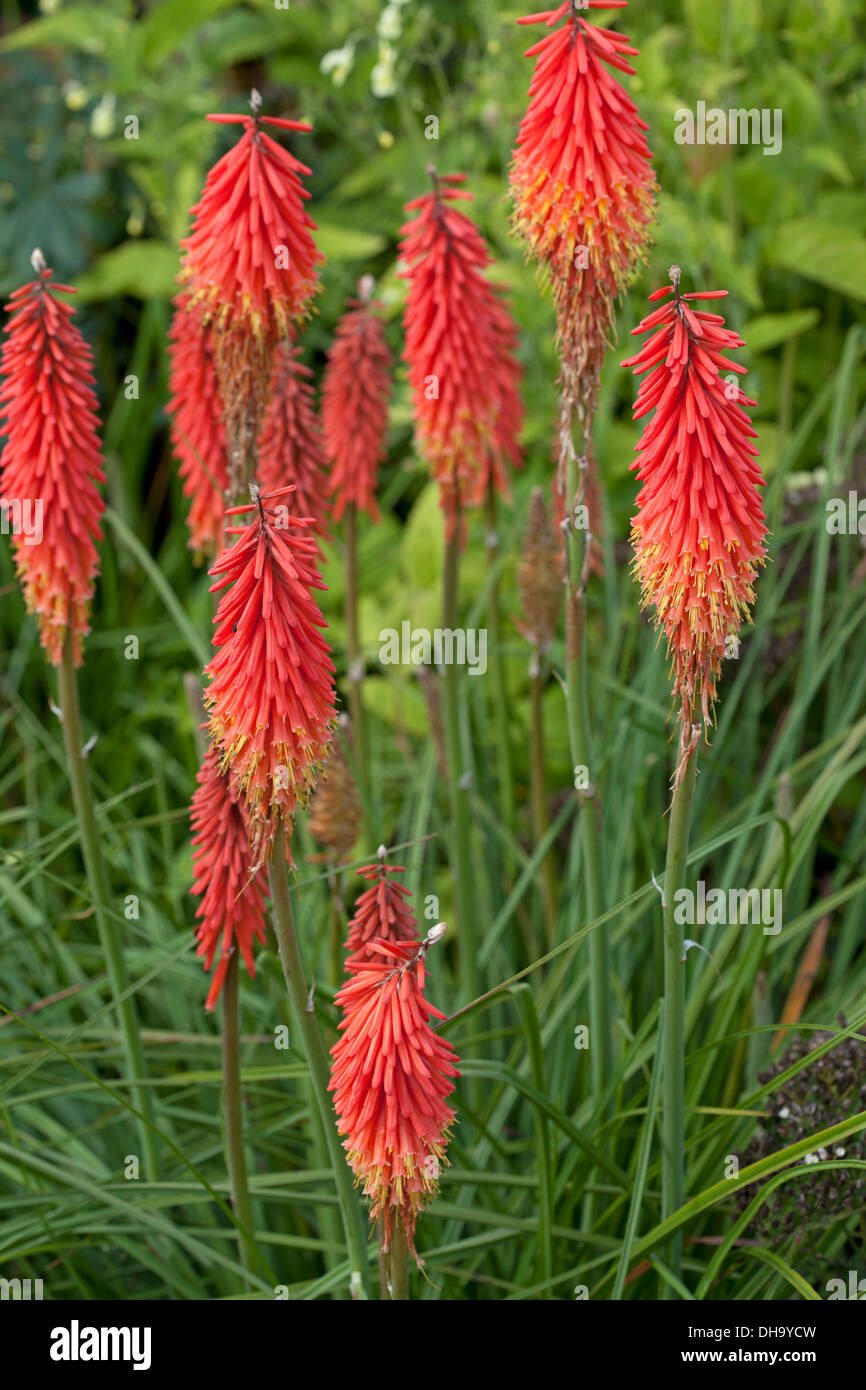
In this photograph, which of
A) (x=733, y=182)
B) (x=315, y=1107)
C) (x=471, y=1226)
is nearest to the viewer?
(x=315, y=1107)

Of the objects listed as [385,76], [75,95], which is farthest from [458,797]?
[75,95]

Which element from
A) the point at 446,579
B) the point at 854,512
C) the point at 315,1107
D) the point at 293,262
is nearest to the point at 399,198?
the point at 854,512

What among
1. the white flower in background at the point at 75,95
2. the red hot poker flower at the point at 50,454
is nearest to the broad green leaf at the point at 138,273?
the white flower in background at the point at 75,95

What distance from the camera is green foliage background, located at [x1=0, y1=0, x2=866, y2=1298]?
3111 mm

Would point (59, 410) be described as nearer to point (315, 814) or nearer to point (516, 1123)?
point (315, 814)

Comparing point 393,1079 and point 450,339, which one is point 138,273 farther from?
point 393,1079

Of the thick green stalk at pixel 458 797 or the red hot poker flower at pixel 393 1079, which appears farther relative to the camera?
the thick green stalk at pixel 458 797

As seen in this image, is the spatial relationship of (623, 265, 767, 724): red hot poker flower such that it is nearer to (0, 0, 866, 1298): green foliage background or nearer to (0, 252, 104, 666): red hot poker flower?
(0, 0, 866, 1298): green foliage background

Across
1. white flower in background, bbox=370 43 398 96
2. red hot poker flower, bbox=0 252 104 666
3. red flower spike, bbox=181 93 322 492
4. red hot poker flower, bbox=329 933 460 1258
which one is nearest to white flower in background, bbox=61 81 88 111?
white flower in background, bbox=370 43 398 96

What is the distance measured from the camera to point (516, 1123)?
3.89 m

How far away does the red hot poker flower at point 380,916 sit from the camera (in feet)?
7.75

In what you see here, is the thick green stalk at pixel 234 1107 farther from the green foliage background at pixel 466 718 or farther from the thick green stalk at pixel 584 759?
the thick green stalk at pixel 584 759

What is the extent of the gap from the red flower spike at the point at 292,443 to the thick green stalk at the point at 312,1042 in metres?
1.21
